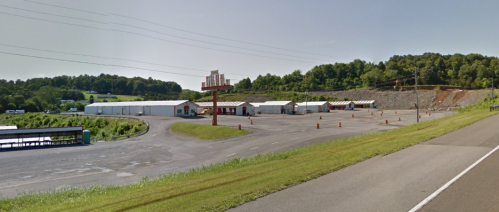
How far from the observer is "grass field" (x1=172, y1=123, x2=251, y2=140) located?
43.0 m

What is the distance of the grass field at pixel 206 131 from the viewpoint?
43.0 m

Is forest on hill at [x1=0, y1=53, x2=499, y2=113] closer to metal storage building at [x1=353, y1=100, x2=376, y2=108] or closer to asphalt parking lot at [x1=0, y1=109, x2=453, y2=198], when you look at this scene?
metal storage building at [x1=353, y1=100, x2=376, y2=108]

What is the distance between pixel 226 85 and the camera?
5688cm

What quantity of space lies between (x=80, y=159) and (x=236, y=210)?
80.7 feet

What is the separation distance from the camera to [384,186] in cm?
1005

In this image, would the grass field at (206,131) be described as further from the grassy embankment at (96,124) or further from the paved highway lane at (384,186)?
the paved highway lane at (384,186)

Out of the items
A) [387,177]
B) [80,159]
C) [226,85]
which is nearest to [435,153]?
[387,177]

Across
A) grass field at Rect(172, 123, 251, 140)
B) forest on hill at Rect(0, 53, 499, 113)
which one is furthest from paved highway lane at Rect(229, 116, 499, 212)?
forest on hill at Rect(0, 53, 499, 113)

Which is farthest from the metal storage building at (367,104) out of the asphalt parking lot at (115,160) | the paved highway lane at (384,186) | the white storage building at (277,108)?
the paved highway lane at (384,186)

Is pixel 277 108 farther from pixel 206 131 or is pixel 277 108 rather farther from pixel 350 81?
pixel 350 81

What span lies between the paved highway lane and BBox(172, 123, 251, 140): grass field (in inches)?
1161

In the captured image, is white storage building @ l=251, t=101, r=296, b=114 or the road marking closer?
the road marking

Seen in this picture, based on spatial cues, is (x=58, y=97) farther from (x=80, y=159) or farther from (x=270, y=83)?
(x=80, y=159)

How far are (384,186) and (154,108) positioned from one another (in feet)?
252
